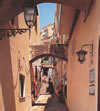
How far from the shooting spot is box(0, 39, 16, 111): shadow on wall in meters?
3.37

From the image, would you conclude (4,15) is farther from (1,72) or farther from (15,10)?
(1,72)

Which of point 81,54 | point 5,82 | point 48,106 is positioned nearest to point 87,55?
point 81,54

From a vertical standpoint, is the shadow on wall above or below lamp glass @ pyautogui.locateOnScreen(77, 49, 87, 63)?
below

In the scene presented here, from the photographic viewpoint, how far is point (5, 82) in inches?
142

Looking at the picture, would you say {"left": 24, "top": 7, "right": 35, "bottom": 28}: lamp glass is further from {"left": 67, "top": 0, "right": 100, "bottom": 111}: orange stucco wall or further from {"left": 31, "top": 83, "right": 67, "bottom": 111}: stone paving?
{"left": 31, "top": 83, "right": 67, "bottom": 111}: stone paving

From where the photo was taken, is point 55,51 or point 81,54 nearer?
point 81,54

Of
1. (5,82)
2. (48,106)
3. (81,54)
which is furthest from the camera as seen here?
(48,106)

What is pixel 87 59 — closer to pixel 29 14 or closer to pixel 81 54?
pixel 81 54

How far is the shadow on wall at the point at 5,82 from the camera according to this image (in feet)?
11.0

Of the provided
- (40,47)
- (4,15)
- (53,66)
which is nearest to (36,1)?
(4,15)

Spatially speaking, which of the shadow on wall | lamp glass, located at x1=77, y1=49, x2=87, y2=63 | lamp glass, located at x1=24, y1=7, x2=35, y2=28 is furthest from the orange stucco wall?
the shadow on wall

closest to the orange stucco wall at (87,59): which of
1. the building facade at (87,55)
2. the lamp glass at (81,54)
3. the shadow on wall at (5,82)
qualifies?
the building facade at (87,55)

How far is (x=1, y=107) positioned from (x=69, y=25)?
4.18 metres

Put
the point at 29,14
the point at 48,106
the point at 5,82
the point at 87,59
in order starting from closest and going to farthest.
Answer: the point at 29,14 → the point at 87,59 → the point at 5,82 → the point at 48,106
